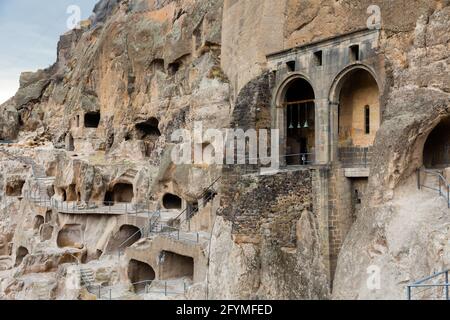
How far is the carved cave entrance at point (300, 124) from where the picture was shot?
18.4m

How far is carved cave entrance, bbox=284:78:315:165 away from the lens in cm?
1844

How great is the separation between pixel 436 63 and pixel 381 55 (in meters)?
2.02

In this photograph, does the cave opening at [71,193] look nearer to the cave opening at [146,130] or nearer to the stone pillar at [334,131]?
the cave opening at [146,130]

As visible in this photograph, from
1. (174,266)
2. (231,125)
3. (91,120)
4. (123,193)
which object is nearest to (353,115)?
(231,125)

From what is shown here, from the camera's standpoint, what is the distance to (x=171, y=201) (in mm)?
26453

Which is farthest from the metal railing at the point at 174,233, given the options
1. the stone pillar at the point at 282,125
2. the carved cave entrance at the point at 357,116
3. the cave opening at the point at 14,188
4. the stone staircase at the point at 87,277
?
the cave opening at the point at 14,188

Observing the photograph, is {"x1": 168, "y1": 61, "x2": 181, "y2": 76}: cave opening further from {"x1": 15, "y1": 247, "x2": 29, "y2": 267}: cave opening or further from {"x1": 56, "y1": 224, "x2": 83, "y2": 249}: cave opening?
{"x1": 15, "y1": 247, "x2": 29, "y2": 267}: cave opening

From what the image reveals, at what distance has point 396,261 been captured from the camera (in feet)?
32.1

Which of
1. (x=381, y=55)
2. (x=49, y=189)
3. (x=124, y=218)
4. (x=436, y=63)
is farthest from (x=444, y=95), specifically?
(x=49, y=189)

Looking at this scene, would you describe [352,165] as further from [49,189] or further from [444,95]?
[49,189]

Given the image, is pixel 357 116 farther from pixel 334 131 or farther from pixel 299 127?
pixel 299 127

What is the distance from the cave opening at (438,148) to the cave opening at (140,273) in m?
12.9

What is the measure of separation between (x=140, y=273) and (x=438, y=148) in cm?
1371

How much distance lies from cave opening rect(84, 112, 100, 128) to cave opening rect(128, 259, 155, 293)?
20.1 meters
